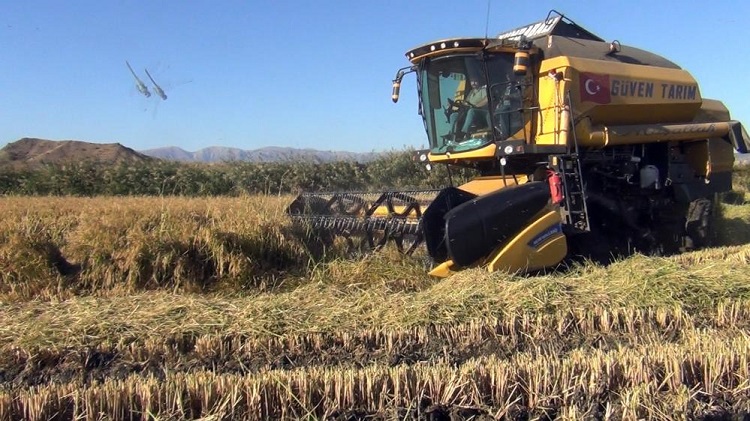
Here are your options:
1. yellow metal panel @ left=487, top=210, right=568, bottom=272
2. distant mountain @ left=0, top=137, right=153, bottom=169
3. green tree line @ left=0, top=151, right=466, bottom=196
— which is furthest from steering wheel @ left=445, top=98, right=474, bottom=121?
distant mountain @ left=0, top=137, right=153, bottom=169

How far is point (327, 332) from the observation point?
3.80 meters

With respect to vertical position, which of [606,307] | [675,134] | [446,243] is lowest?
[606,307]

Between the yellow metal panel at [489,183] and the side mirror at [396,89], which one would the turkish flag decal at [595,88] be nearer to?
the yellow metal panel at [489,183]

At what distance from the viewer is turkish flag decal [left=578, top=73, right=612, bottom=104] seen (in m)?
6.29

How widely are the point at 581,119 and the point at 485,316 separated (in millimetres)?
3165

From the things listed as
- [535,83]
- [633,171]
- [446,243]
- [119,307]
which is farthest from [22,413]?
[633,171]

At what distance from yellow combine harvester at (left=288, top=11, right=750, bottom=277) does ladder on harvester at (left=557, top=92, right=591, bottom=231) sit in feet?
0.05

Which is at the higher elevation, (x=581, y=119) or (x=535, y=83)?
(x=535, y=83)

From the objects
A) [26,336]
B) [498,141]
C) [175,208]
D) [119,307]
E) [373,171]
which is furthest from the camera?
[373,171]

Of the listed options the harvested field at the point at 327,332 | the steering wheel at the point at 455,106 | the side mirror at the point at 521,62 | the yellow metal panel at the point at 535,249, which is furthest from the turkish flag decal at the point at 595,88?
the harvested field at the point at 327,332

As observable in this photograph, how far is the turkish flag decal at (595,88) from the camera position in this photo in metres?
6.29

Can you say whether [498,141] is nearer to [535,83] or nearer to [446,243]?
[535,83]

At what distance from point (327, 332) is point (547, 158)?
11.1 ft

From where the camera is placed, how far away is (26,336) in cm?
368
